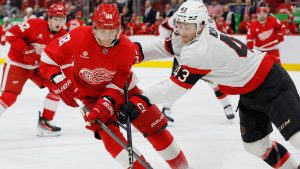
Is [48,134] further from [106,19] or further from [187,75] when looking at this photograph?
[187,75]

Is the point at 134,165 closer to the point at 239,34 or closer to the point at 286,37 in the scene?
the point at 286,37

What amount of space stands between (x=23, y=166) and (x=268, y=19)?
4.59 metres

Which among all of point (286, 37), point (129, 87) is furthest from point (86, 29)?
point (286, 37)

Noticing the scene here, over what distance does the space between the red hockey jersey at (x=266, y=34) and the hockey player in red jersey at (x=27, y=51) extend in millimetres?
3317

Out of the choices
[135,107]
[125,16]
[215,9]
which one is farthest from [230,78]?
[125,16]

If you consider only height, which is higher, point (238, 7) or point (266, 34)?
point (266, 34)

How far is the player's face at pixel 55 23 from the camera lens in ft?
16.4

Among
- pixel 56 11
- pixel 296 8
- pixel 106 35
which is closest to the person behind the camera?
pixel 106 35

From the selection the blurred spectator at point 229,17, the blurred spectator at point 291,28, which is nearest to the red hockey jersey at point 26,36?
the blurred spectator at point 291,28

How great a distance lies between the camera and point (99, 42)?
3258 mm

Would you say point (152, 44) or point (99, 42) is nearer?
point (99, 42)

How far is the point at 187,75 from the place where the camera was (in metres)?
2.91

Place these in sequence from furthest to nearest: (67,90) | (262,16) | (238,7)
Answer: (238,7), (262,16), (67,90)

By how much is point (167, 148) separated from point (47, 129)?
1.93m
